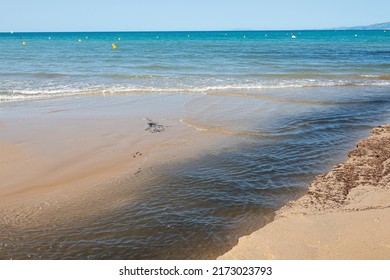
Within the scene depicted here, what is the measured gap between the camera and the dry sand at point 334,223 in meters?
4.33

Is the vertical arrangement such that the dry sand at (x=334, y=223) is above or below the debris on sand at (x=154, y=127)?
below

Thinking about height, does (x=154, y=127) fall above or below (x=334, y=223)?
above

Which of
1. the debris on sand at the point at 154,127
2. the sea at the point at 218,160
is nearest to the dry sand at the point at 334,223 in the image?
the sea at the point at 218,160

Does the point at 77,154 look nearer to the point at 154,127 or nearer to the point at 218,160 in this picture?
the point at 154,127

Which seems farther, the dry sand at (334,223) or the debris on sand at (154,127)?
the debris on sand at (154,127)

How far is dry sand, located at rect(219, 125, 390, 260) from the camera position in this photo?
4.33 metres

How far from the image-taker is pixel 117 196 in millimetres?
6102

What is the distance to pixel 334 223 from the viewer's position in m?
4.97

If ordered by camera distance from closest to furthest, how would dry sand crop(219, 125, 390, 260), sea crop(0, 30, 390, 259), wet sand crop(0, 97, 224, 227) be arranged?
1. dry sand crop(219, 125, 390, 260)
2. sea crop(0, 30, 390, 259)
3. wet sand crop(0, 97, 224, 227)

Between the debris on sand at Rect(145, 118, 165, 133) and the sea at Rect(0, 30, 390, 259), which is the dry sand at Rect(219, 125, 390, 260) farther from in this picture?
the debris on sand at Rect(145, 118, 165, 133)

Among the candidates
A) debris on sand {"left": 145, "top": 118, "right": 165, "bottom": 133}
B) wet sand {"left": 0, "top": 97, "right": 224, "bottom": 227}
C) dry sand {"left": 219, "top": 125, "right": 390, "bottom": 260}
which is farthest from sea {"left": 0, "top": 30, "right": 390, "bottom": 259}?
debris on sand {"left": 145, "top": 118, "right": 165, "bottom": 133}

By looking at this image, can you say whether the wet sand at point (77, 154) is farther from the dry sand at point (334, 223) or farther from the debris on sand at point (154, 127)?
the dry sand at point (334, 223)

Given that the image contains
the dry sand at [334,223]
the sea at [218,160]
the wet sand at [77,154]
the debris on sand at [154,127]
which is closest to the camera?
the dry sand at [334,223]

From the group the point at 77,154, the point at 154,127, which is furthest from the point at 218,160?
the point at 154,127
